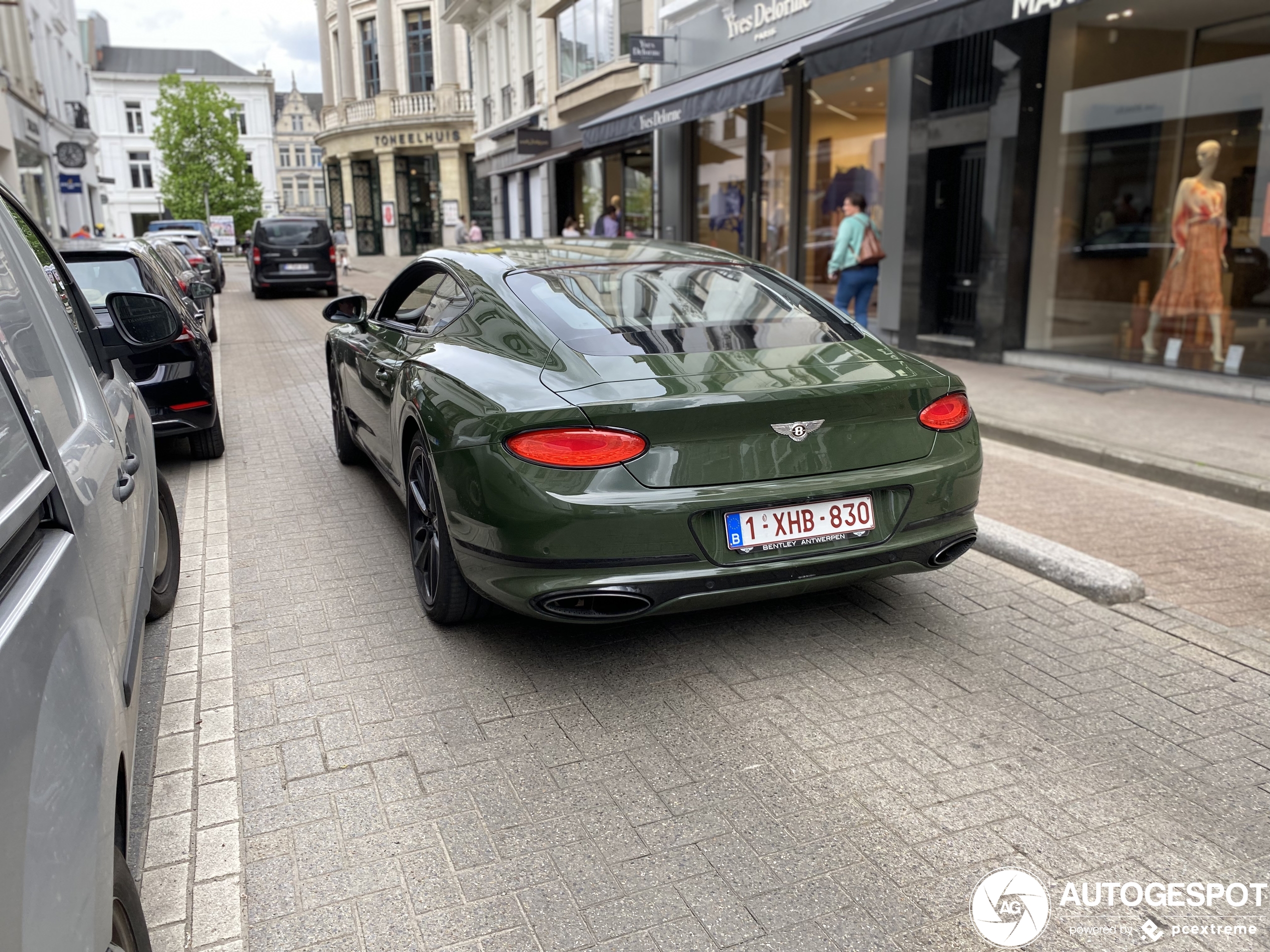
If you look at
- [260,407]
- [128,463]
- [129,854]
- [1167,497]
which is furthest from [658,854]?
[260,407]

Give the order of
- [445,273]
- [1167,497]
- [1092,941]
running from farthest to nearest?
1. [1167,497]
2. [445,273]
3. [1092,941]

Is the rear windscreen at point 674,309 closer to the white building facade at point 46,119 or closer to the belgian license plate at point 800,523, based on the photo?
the belgian license plate at point 800,523

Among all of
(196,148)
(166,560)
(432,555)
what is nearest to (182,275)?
(166,560)

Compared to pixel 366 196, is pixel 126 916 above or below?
below

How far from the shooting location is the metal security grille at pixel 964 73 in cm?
1134

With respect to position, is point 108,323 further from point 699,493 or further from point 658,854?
point 658,854

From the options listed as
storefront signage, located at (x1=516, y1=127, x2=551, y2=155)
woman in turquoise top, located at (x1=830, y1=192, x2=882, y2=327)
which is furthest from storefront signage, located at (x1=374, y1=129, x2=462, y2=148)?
woman in turquoise top, located at (x1=830, y1=192, x2=882, y2=327)

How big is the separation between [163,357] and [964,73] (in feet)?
30.5

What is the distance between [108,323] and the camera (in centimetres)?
691

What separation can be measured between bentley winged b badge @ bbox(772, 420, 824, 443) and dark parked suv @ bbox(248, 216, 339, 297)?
22.6 metres

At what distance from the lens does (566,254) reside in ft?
14.8

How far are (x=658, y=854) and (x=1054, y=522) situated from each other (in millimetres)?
3775

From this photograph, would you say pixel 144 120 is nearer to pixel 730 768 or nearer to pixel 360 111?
pixel 360 111

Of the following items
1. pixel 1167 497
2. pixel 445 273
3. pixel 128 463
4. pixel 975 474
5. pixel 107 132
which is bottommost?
pixel 1167 497
